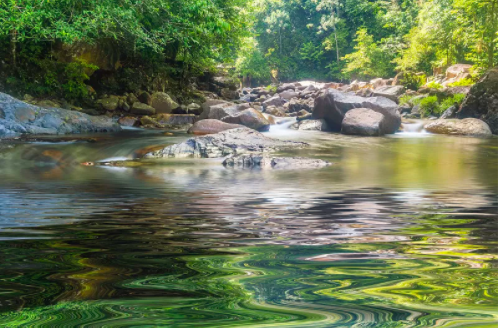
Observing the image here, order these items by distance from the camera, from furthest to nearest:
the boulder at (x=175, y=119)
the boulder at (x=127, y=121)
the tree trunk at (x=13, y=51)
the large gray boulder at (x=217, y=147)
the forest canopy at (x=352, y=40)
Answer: the forest canopy at (x=352, y=40) < the boulder at (x=175, y=119) < the boulder at (x=127, y=121) < the tree trunk at (x=13, y=51) < the large gray boulder at (x=217, y=147)

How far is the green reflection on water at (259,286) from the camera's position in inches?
49.8

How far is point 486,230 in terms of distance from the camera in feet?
9.12

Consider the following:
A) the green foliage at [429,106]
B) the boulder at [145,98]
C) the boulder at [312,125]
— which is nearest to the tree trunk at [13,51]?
the boulder at [145,98]

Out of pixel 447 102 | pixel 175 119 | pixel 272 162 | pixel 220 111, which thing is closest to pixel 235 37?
pixel 175 119

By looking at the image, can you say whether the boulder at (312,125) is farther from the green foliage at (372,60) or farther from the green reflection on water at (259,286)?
the green foliage at (372,60)

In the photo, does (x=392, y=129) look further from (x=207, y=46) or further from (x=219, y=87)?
(x=219, y=87)

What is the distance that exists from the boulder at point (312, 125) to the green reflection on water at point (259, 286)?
1492cm

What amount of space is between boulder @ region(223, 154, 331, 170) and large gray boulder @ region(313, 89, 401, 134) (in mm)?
8363

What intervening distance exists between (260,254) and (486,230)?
1441 millimetres

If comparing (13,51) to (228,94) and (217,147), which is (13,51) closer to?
(217,147)

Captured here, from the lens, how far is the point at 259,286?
62.4 inches

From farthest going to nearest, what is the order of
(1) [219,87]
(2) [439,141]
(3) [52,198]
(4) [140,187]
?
(1) [219,87], (2) [439,141], (4) [140,187], (3) [52,198]

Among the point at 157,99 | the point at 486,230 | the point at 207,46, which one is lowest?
the point at 486,230

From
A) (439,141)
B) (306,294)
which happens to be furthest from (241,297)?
(439,141)
